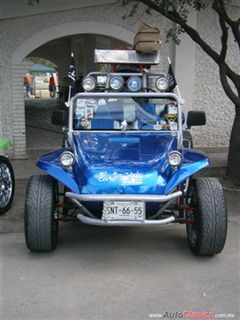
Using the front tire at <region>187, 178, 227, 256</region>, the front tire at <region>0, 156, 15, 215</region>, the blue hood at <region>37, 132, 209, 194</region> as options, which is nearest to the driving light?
the blue hood at <region>37, 132, 209, 194</region>

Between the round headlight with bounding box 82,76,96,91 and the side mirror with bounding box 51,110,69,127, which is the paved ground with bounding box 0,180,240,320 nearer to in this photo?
the side mirror with bounding box 51,110,69,127

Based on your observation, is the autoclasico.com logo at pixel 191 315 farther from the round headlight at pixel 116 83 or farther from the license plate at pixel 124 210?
the round headlight at pixel 116 83

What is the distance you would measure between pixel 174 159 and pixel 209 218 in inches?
25.3

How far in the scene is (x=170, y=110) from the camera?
5.16 metres

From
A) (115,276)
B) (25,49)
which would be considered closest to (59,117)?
(115,276)

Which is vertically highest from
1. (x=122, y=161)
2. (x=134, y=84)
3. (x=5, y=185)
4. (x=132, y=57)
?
(x=132, y=57)

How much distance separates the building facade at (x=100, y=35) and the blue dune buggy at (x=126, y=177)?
4.24 metres

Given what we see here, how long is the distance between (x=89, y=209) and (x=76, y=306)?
3.54 ft

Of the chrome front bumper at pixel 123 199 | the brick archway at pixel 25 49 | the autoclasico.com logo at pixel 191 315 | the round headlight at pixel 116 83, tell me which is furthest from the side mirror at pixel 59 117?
the brick archway at pixel 25 49

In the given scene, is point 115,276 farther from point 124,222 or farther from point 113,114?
point 113,114

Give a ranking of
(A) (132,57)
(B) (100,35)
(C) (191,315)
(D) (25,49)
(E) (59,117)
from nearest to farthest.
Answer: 1. (C) (191,315)
2. (E) (59,117)
3. (A) (132,57)
4. (D) (25,49)
5. (B) (100,35)

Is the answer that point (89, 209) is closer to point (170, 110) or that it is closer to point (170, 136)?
point (170, 136)

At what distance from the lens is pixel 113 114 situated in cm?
513

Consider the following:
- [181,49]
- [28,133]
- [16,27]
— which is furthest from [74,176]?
[28,133]
